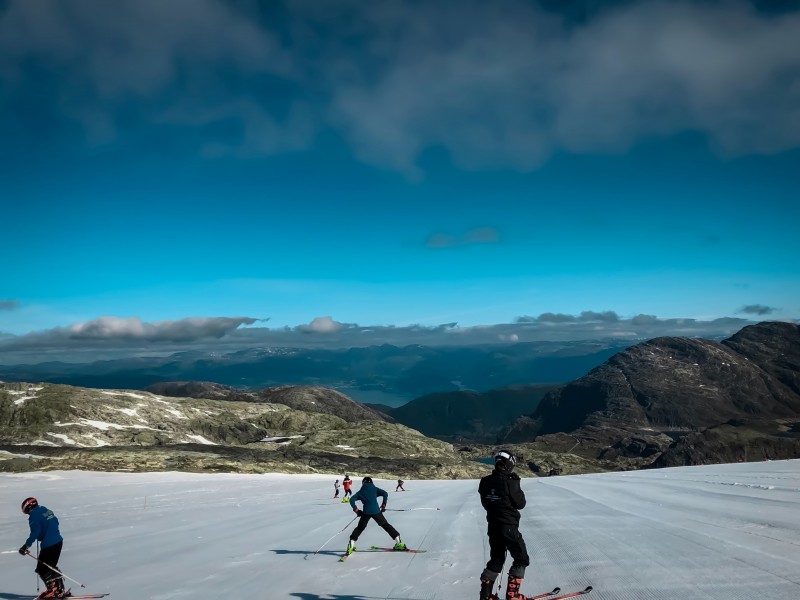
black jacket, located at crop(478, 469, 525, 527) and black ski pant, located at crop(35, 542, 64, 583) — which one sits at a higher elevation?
black jacket, located at crop(478, 469, 525, 527)

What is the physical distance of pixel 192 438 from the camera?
459 ft

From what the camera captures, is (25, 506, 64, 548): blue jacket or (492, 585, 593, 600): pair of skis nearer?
(492, 585, 593, 600): pair of skis

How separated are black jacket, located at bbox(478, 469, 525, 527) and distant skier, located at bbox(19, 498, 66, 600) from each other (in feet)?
29.7

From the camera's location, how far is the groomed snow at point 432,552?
1148 centimetres

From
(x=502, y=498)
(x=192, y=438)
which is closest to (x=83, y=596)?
(x=502, y=498)

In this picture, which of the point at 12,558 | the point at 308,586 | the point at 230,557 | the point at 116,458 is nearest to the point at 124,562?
the point at 230,557

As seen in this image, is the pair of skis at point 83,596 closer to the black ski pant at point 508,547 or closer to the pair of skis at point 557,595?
the black ski pant at point 508,547

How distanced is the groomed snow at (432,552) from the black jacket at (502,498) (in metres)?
2.41

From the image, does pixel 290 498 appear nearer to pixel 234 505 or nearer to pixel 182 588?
pixel 234 505

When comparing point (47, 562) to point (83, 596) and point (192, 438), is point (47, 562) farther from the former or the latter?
point (192, 438)

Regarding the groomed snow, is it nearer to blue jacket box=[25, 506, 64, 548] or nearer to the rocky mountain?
blue jacket box=[25, 506, 64, 548]

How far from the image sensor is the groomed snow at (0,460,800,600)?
1148 cm

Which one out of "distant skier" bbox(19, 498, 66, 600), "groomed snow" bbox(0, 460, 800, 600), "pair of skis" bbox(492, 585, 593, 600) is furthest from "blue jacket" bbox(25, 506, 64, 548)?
"pair of skis" bbox(492, 585, 593, 600)

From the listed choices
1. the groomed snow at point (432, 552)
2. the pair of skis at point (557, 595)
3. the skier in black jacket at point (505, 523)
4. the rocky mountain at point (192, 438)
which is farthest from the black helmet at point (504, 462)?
the rocky mountain at point (192, 438)
